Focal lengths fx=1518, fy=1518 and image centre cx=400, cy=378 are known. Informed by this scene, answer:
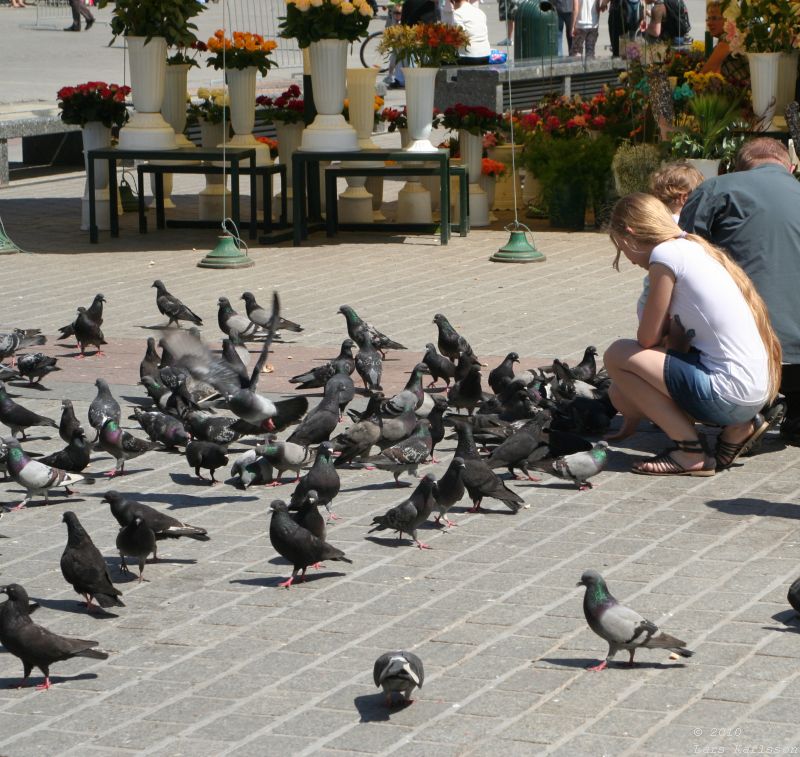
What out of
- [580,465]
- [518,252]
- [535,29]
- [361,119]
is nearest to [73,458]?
[580,465]

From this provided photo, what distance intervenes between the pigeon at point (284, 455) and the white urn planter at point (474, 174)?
881cm

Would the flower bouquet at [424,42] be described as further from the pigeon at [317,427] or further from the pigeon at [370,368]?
the pigeon at [317,427]

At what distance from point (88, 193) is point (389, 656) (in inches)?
455

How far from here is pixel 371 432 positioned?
791cm

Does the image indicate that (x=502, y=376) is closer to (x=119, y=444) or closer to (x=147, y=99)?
(x=119, y=444)

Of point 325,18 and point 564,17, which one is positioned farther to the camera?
point 564,17

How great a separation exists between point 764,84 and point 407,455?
8.80 m

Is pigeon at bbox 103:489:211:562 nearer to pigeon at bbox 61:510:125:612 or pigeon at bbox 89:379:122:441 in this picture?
pigeon at bbox 61:510:125:612

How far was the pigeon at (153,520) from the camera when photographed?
6484 mm

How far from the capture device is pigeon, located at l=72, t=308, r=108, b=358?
10.5 metres

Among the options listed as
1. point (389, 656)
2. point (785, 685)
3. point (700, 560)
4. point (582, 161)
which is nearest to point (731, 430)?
point (700, 560)

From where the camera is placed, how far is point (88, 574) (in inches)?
235

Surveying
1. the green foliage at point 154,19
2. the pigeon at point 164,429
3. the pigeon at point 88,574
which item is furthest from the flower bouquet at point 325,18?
the pigeon at point 88,574

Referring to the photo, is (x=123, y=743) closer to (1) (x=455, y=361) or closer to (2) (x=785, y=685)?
(2) (x=785, y=685)
